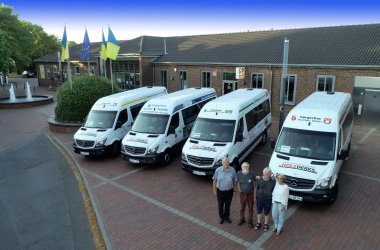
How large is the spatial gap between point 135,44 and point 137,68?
15.2 ft

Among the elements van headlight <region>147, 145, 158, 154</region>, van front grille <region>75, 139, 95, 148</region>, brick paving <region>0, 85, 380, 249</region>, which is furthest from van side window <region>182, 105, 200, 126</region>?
van front grille <region>75, 139, 95, 148</region>

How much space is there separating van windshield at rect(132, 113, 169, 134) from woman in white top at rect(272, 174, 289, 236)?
622 cm

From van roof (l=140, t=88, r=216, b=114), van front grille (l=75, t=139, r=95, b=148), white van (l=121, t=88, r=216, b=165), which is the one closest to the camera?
white van (l=121, t=88, r=216, b=165)

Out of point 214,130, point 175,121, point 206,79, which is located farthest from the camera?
point 206,79

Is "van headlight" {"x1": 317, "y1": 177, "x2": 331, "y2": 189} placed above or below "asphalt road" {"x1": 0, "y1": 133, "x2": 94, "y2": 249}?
above

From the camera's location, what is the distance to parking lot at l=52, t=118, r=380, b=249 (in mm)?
7410

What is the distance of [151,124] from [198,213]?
514 centimetres

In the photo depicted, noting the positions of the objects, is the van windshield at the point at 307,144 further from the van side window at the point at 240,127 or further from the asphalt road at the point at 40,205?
the asphalt road at the point at 40,205

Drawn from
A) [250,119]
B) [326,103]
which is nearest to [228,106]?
[250,119]

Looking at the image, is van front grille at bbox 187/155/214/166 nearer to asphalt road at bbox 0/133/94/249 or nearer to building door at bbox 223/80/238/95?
asphalt road at bbox 0/133/94/249

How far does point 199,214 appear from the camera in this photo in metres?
8.76

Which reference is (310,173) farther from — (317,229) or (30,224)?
(30,224)

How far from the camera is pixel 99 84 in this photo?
19516mm

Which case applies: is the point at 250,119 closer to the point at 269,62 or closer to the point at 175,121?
the point at 175,121
